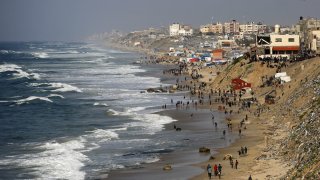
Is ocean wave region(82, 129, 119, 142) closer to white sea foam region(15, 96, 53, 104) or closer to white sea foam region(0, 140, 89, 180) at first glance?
white sea foam region(0, 140, 89, 180)

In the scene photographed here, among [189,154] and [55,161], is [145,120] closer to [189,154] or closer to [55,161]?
[189,154]

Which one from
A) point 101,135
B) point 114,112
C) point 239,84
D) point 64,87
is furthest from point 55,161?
point 64,87

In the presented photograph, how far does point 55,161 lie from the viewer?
133 feet

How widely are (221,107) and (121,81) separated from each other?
4257 cm

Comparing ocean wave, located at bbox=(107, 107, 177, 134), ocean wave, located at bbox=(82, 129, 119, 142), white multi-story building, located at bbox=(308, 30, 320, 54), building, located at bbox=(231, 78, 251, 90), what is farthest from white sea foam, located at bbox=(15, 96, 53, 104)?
white multi-story building, located at bbox=(308, 30, 320, 54)

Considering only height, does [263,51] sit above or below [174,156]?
above

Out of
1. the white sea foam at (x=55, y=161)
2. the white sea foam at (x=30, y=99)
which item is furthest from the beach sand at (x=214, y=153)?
the white sea foam at (x=30, y=99)

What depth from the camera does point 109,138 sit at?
1916 inches

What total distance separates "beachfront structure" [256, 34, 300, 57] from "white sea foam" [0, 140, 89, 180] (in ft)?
156

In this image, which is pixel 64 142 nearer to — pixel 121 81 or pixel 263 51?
pixel 263 51

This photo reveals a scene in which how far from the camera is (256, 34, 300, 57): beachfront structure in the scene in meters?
86.8

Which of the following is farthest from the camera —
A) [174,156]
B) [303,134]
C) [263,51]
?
[263,51]

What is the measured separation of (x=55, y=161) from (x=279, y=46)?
5513 centimetres

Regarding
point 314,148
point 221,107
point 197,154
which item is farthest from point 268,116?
point 314,148
